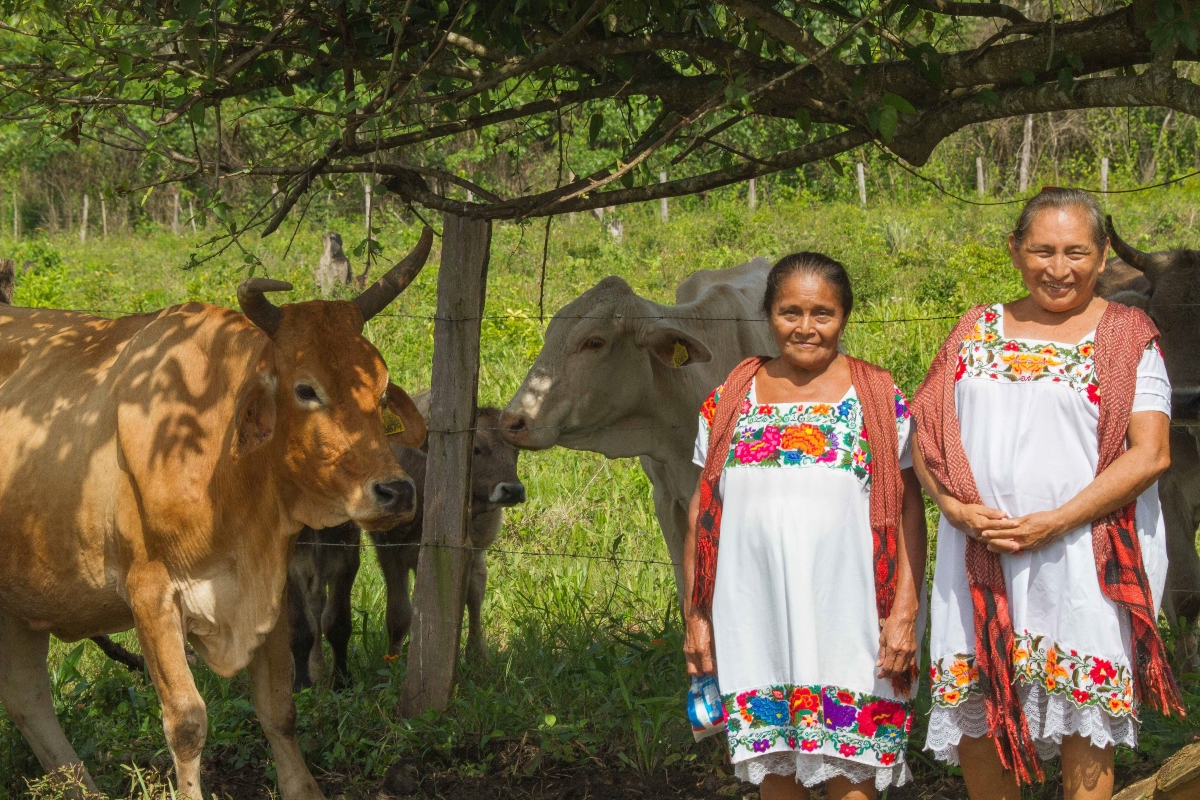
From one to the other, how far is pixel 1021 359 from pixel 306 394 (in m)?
2.04

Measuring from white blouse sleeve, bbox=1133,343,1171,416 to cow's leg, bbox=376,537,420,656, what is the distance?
132 inches

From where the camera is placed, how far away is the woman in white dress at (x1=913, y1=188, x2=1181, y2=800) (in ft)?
8.71

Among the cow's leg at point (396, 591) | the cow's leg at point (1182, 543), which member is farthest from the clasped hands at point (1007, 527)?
the cow's leg at point (396, 591)

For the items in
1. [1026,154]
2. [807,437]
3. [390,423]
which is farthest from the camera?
[1026,154]

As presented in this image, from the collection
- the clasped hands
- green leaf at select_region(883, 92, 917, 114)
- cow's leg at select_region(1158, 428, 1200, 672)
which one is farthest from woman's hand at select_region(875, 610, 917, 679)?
cow's leg at select_region(1158, 428, 1200, 672)

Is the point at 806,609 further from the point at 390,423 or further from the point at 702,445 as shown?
the point at 390,423

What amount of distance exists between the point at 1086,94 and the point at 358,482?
227cm

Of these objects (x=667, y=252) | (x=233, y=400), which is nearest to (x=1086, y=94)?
(x=233, y=400)

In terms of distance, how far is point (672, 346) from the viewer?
434cm

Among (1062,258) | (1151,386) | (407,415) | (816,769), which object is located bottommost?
(816,769)

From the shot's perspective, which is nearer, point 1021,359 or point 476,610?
point 1021,359

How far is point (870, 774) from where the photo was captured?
110 inches

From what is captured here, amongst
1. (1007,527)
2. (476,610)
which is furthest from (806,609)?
(476,610)

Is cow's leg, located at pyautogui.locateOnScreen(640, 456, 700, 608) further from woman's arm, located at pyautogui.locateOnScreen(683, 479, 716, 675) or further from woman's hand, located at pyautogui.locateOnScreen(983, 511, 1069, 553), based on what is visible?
woman's hand, located at pyautogui.locateOnScreen(983, 511, 1069, 553)
